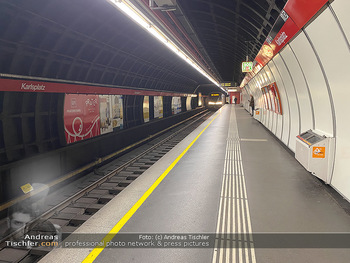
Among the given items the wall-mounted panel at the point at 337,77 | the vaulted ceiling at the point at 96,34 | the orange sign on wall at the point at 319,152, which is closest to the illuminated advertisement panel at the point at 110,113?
the vaulted ceiling at the point at 96,34

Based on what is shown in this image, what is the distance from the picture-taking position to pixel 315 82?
5.27 m

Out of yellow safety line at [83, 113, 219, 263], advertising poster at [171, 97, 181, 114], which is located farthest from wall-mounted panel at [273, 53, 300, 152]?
advertising poster at [171, 97, 181, 114]

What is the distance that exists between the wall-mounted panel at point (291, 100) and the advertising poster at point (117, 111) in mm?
7058

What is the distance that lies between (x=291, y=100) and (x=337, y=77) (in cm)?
366

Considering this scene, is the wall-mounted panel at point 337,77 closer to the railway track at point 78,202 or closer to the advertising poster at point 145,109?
the railway track at point 78,202

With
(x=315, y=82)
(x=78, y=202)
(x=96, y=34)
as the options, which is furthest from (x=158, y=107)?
(x=315, y=82)

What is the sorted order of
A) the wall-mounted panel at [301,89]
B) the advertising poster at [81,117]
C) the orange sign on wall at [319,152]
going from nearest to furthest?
the orange sign on wall at [319,152]
the wall-mounted panel at [301,89]
the advertising poster at [81,117]

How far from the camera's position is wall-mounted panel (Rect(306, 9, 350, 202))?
3.83 meters

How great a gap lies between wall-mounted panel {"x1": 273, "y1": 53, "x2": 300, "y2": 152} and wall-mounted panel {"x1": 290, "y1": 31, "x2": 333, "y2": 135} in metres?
1.43

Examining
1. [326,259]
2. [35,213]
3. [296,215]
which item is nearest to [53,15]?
[35,213]

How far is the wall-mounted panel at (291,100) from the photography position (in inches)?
287

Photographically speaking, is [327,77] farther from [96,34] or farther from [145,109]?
[145,109]

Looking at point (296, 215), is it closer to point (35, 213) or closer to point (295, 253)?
point (295, 253)

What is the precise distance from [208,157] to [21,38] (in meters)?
5.43
